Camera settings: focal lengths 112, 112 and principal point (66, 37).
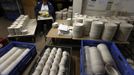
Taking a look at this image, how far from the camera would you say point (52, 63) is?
1481mm

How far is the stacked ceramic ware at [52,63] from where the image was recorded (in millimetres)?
1317

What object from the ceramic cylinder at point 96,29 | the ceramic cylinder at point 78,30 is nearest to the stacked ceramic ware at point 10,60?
the ceramic cylinder at point 78,30

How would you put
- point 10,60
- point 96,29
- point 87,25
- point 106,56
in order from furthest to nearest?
point 87,25 < point 96,29 < point 10,60 < point 106,56

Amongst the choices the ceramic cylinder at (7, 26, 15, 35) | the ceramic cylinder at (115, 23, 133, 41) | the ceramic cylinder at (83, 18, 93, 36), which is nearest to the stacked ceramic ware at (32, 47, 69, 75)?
the ceramic cylinder at (83, 18, 93, 36)

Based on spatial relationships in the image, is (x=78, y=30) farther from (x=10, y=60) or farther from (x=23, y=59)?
(x=10, y=60)

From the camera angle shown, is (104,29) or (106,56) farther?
(104,29)

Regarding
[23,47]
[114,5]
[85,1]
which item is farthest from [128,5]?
[23,47]

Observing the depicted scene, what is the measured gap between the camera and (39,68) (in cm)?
135

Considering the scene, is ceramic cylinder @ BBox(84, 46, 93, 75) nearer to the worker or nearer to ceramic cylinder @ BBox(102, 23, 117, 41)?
ceramic cylinder @ BBox(102, 23, 117, 41)

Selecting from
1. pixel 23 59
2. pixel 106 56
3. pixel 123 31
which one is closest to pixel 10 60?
pixel 23 59

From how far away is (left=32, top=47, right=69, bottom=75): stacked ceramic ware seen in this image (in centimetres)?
132

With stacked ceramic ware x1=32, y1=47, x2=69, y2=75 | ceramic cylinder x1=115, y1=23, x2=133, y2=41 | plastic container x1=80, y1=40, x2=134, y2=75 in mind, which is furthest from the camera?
ceramic cylinder x1=115, y1=23, x2=133, y2=41

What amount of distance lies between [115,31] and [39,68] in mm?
1118

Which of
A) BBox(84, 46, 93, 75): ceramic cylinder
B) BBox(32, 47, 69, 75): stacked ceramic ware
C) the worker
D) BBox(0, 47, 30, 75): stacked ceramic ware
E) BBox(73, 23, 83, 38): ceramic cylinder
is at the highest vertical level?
the worker
